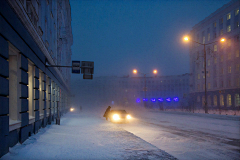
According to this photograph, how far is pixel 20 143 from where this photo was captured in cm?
764

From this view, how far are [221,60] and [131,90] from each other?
6462cm

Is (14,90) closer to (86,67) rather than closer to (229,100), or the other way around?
(86,67)

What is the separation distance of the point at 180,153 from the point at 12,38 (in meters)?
6.76

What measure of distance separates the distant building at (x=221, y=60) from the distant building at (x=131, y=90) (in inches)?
1485

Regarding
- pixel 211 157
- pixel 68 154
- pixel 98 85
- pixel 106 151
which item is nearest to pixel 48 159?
pixel 68 154

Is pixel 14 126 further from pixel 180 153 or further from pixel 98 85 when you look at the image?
pixel 98 85

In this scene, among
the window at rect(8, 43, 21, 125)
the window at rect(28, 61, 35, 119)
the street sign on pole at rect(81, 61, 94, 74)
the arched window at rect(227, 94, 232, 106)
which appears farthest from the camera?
the arched window at rect(227, 94, 232, 106)

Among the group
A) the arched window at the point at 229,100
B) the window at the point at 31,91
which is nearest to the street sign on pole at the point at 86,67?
the window at the point at 31,91

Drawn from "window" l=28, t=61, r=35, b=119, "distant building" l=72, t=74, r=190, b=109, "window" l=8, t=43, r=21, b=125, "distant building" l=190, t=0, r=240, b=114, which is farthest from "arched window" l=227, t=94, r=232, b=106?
"distant building" l=72, t=74, r=190, b=109

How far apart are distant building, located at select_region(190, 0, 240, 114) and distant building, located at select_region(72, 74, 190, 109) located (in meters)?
37.7

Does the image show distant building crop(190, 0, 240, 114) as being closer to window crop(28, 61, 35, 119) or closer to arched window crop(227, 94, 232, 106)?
arched window crop(227, 94, 232, 106)

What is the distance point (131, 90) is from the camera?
108062mm

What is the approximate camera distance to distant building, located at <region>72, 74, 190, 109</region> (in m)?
100

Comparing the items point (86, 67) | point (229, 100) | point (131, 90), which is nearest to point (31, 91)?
point (86, 67)
